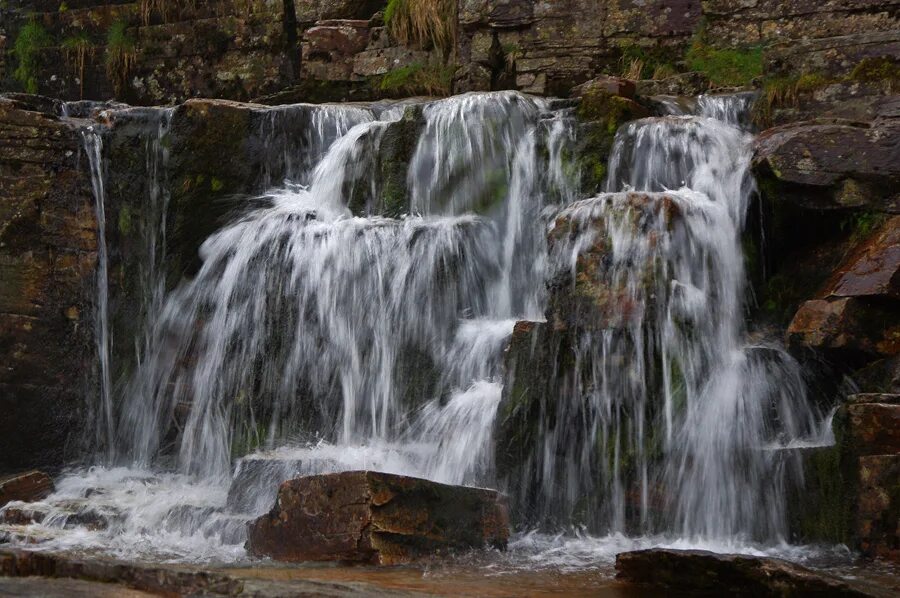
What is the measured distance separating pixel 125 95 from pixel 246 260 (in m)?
5.22

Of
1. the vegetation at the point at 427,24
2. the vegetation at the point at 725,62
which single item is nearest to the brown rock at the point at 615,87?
the vegetation at the point at 725,62

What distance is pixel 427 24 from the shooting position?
11.7 metres

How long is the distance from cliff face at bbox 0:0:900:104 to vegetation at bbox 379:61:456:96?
0.01 m

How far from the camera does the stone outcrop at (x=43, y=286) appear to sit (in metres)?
9.09

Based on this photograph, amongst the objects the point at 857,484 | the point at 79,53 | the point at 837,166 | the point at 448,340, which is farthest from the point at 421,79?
the point at 857,484

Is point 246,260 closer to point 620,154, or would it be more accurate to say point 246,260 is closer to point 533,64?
point 620,154

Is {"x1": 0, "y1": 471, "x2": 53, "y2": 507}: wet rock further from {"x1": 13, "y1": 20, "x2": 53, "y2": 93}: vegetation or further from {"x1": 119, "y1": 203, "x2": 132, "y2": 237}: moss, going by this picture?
{"x1": 13, "y1": 20, "x2": 53, "y2": 93}: vegetation

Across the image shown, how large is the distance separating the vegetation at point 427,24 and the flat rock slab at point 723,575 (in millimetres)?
7811

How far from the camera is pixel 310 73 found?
12055 mm

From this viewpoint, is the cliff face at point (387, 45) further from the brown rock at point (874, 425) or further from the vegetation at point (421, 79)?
the brown rock at point (874, 425)

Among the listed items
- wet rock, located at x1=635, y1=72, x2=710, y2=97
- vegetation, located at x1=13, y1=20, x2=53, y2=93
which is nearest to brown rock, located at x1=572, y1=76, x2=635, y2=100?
wet rock, located at x1=635, y1=72, x2=710, y2=97

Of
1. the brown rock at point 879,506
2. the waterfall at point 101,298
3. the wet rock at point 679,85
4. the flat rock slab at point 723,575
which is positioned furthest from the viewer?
the wet rock at point 679,85

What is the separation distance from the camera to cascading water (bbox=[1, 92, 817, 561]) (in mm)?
6457

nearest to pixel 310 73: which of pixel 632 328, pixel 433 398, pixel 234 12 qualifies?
pixel 234 12
